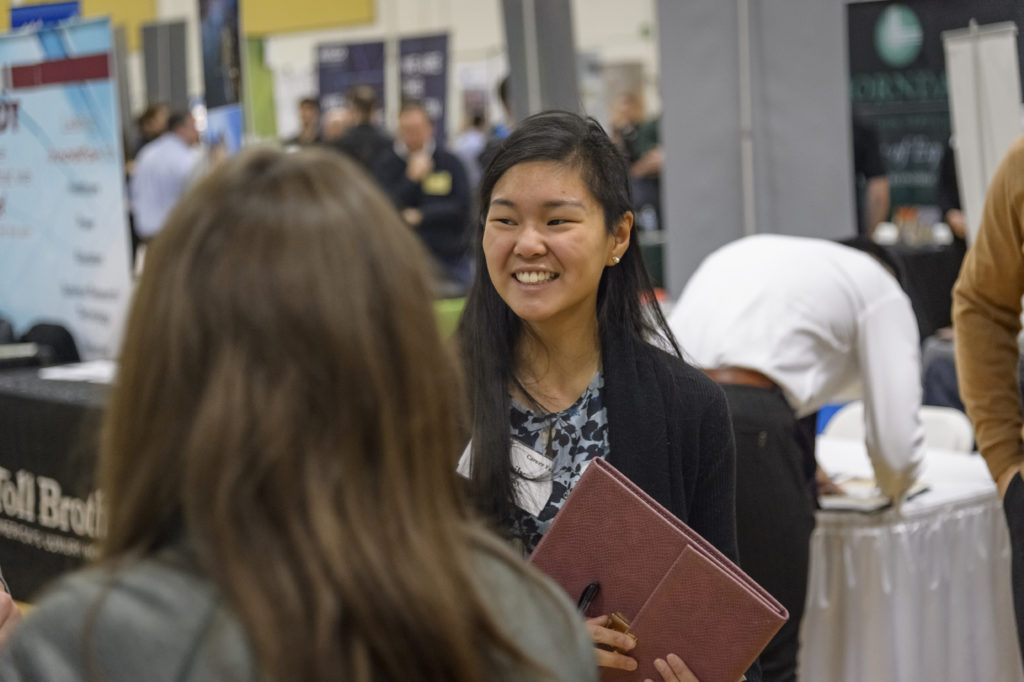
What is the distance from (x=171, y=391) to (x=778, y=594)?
84.9 inches

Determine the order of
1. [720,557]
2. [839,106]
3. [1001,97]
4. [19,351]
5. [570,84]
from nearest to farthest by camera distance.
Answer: [720,557]
[1001,97]
[19,351]
[839,106]
[570,84]

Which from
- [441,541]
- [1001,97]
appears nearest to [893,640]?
[1001,97]

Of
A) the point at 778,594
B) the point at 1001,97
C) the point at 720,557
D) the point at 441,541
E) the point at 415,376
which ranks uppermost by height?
the point at 1001,97

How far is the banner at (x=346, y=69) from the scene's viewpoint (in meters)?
13.9

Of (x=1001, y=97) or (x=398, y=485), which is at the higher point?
(x=1001, y=97)

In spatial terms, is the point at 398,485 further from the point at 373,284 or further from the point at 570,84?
the point at 570,84

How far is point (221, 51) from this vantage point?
5.35 metres

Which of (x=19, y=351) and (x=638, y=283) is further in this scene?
(x=19, y=351)

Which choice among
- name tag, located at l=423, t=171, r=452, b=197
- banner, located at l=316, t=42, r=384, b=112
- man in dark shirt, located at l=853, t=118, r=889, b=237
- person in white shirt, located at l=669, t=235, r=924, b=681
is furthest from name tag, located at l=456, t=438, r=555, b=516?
banner, located at l=316, t=42, r=384, b=112

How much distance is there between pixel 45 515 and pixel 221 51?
8.45 feet

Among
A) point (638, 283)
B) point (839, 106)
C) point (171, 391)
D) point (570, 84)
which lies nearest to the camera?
point (171, 391)

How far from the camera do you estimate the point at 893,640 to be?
3104 mm

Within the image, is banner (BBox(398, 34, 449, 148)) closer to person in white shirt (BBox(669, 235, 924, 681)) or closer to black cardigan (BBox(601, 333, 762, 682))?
person in white shirt (BBox(669, 235, 924, 681))

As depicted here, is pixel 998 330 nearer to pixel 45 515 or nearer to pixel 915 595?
pixel 915 595
